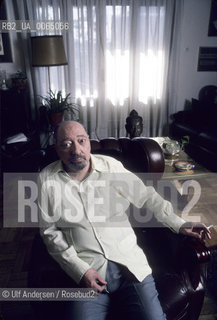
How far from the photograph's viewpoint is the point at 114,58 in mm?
3436

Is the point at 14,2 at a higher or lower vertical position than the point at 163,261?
higher

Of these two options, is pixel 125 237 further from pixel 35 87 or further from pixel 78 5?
pixel 78 5

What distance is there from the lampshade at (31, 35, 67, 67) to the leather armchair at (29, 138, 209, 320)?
2.04 m

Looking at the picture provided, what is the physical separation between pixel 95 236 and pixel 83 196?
17 cm

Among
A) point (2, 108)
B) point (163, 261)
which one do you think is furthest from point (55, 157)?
point (2, 108)

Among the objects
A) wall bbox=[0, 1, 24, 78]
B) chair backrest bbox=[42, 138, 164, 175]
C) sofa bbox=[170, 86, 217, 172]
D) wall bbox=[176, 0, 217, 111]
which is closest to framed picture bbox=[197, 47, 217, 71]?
wall bbox=[176, 0, 217, 111]

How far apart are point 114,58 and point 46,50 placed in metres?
1.04

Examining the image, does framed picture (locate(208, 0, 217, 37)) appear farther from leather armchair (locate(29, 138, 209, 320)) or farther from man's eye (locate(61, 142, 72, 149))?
man's eye (locate(61, 142, 72, 149))

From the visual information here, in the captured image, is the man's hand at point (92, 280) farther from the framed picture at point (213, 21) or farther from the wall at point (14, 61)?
the framed picture at point (213, 21)

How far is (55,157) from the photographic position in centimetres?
123

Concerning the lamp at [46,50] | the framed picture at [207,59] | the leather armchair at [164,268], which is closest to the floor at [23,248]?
the leather armchair at [164,268]

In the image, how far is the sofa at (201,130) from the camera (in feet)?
9.41

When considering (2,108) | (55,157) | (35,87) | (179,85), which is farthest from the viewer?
(179,85)

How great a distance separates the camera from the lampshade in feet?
8.97
